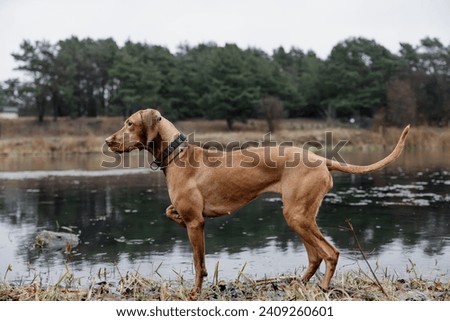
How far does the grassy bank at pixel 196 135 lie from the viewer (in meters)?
38.9

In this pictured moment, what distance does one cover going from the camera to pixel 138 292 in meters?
7.17

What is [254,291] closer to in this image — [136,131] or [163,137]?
[163,137]

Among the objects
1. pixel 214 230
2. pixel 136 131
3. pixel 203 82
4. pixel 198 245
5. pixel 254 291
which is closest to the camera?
pixel 198 245

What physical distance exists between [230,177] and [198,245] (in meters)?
0.91

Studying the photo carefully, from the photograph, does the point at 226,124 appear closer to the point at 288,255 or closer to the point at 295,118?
the point at 295,118

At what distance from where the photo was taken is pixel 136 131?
6.75m

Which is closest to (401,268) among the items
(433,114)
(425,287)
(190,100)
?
(425,287)

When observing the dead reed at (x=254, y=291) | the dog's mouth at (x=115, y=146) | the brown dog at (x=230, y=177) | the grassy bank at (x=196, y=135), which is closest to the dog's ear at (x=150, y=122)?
the brown dog at (x=230, y=177)

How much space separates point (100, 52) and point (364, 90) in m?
27.9

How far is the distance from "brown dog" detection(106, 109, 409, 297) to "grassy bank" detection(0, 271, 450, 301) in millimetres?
310

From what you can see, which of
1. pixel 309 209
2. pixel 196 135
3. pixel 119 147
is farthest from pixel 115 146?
pixel 196 135

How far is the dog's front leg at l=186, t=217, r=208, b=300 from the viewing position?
21.7 ft

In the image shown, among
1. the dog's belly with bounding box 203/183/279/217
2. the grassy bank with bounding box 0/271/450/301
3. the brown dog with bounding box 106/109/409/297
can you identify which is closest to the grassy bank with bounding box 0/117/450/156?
the grassy bank with bounding box 0/271/450/301

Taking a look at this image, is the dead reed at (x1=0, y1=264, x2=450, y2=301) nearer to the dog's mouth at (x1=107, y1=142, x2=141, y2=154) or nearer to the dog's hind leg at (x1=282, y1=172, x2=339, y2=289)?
the dog's hind leg at (x1=282, y1=172, x2=339, y2=289)
